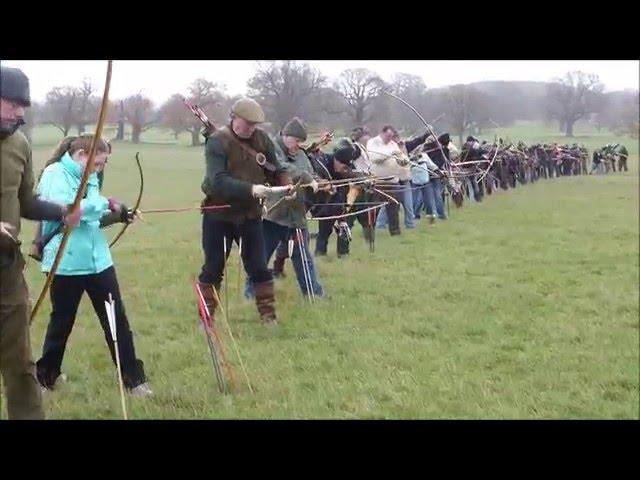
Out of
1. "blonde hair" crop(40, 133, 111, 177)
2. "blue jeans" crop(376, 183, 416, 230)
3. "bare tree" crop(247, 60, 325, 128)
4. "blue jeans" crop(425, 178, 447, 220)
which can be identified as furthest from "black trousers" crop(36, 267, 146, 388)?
"blue jeans" crop(425, 178, 447, 220)

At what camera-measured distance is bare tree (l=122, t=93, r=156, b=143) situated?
370cm

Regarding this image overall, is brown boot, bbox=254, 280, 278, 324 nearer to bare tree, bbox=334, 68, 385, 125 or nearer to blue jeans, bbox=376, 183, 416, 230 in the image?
bare tree, bbox=334, 68, 385, 125

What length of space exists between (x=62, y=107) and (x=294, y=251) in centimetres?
347

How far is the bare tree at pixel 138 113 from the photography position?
370cm

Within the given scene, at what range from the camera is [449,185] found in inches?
353

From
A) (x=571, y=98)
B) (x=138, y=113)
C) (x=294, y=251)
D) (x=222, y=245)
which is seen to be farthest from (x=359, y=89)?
(x=571, y=98)

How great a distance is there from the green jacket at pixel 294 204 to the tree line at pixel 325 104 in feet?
1.92

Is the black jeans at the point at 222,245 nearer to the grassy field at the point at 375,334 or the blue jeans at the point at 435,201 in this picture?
the grassy field at the point at 375,334

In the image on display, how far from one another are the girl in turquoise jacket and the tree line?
0.54ft

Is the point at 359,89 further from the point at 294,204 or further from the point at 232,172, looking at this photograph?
the point at 294,204

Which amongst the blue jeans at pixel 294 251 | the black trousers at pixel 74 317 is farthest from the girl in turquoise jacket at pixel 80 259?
the blue jeans at pixel 294 251

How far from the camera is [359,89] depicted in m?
4.47
